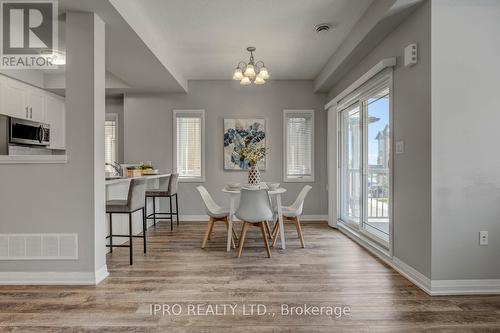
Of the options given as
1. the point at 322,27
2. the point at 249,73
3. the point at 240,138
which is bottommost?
the point at 240,138

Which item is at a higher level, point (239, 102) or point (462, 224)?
point (239, 102)

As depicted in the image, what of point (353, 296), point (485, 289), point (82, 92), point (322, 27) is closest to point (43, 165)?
point (82, 92)

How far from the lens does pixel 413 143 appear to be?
2691 mm

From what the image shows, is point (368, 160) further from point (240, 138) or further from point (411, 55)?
point (240, 138)

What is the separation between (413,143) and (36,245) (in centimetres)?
355

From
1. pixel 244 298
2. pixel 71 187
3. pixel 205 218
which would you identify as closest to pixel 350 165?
pixel 205 218

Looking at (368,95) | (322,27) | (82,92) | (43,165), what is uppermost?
(322,27)

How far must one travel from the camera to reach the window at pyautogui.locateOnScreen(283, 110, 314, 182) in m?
5.66

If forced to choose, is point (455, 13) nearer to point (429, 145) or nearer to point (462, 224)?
point (429, 145)

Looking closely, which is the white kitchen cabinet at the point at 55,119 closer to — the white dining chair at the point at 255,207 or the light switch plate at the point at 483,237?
Result: the white dining chair at the point at 255,207

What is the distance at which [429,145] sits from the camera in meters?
2.46

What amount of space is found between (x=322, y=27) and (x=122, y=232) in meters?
3.77

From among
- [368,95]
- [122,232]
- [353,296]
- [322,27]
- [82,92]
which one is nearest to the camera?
[353,296]

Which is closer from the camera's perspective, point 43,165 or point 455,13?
point 455,13
